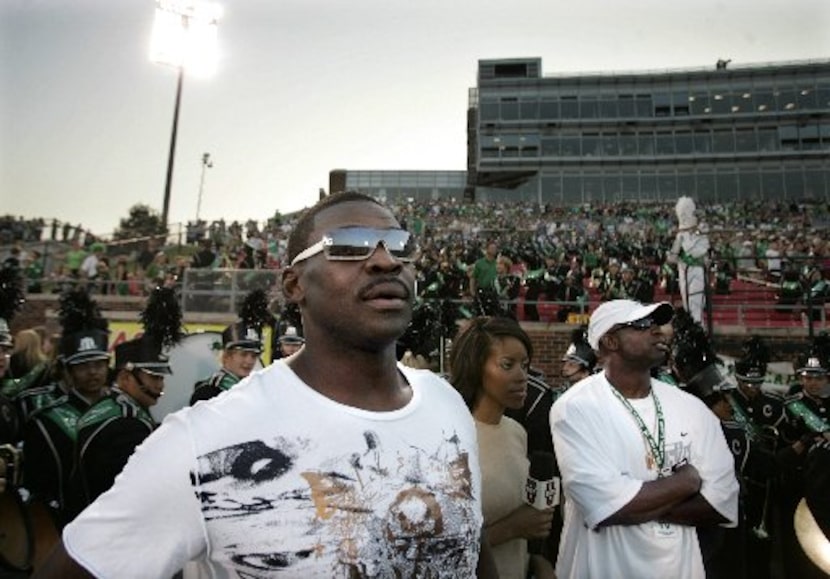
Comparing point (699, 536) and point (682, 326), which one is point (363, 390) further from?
point (682, 326)

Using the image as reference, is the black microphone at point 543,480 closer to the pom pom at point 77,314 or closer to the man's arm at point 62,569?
the man's arm at point 62,569

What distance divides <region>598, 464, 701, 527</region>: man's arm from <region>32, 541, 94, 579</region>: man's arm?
1.97 metres

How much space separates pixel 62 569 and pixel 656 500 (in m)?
2.13

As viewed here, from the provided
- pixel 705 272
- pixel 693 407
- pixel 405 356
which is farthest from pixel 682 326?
pixel 693 407

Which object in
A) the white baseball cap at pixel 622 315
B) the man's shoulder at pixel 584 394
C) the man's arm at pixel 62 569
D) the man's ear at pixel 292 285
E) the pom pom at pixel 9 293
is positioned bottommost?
the man's arm at pixel 62 569

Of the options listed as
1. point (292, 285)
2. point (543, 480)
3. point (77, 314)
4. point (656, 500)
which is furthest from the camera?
point (77, 314)

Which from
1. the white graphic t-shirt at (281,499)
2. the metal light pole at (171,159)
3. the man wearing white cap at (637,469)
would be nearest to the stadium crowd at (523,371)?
the man wearing white cap at (637,469)

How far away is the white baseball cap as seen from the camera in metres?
3.16

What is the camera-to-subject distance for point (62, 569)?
1.29m

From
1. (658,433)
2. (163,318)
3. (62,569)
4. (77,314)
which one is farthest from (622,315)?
(163,318)

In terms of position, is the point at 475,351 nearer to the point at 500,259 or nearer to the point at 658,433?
the point at 658,433

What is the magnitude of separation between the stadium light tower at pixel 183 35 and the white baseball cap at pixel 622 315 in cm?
2157

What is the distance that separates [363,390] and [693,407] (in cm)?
197

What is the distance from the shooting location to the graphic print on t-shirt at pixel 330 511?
1.35m
